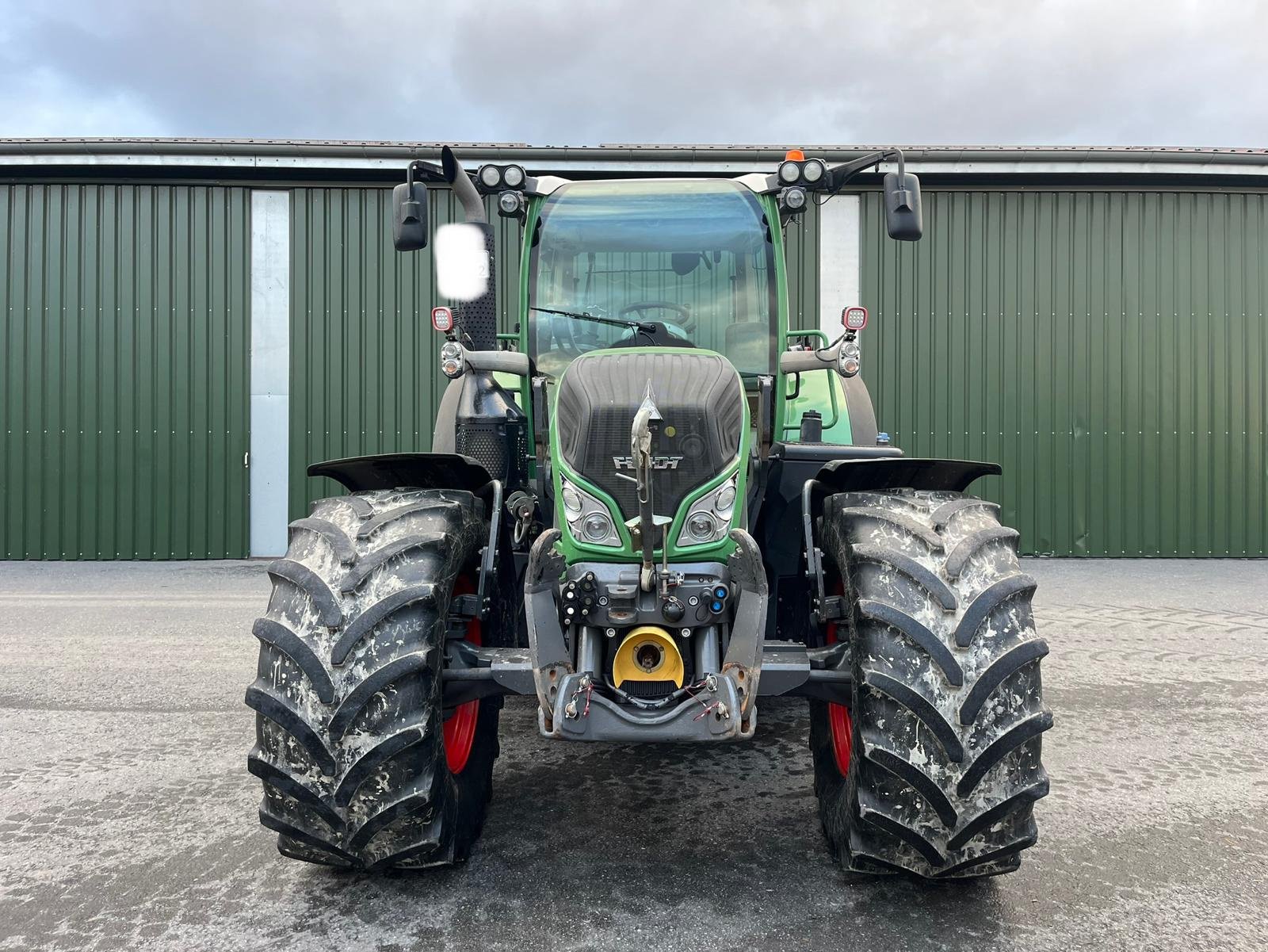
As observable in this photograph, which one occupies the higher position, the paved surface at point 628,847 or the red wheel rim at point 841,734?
the red wheel rim at point 841,734

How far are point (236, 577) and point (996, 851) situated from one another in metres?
8.53

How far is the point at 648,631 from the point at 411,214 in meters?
1.97

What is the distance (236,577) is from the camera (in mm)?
9156

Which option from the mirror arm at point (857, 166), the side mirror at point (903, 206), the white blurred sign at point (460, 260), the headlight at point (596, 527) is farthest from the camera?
the white blurred sign at point (460, 260)

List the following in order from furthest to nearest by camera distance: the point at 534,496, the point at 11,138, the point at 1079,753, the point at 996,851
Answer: the point at 11,138, the point at 1079,753, the point at 534,496, the point at 996,851

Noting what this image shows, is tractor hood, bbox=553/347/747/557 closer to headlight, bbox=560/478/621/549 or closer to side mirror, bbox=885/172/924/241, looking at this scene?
headlight, bbox=560/478/621/549

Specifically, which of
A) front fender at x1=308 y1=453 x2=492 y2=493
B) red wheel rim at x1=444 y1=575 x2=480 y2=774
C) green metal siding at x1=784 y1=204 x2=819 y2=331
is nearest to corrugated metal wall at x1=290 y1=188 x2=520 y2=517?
green metal siding at x1=784 y1=204 x2=819 y2=331

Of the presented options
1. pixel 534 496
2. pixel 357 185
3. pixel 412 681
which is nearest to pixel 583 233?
pixel 534 496

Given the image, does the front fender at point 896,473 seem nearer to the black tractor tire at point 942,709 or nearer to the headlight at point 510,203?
the black tractor tire at point 942,709

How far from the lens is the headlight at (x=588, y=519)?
257cm

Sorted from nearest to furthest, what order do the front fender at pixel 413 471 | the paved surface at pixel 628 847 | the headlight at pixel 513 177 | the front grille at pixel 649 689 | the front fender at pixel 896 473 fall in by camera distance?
the paved surface at pixel 628 847 → the front grille at pixel 649 689 → the front fender at pixel 896 473 → the front fender at pixel 413 471 → the headlight at pixel 513 177

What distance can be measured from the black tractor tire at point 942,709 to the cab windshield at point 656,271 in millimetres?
1345

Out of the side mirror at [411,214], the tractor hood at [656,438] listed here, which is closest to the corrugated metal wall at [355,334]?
the side mirror at [411,214]

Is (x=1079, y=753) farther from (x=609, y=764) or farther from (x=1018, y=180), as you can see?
(x=1018, y=180)
